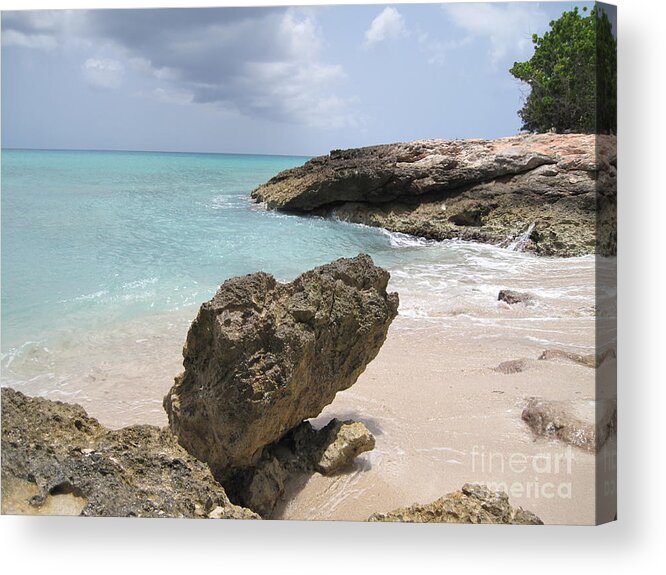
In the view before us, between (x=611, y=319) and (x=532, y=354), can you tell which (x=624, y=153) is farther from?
(x=532, y=354)

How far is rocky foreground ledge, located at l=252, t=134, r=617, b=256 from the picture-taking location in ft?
21.4

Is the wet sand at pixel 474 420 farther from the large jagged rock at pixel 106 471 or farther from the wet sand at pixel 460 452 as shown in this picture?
the large jagged rock at pixel 106 471

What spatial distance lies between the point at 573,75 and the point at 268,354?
120 inches

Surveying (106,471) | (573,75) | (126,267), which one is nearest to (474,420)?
(106,471)

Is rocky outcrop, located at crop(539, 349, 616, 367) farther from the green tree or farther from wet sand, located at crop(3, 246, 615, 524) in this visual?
the green tree

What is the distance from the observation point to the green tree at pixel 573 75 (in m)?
3.58

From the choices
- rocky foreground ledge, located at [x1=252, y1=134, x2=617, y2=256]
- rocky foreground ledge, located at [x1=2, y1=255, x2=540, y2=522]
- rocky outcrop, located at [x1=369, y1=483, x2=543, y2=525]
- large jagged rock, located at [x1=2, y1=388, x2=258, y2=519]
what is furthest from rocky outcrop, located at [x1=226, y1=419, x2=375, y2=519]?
rocky foreground ledge, located at [x1=252, y1=134, x2=617, y2=256]

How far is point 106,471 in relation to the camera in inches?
128

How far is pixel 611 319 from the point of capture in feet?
11.8

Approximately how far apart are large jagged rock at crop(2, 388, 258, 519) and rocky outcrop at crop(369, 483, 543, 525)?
3.02ft

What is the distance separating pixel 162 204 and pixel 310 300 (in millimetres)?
2549

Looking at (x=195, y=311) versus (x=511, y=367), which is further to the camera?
(x=195, y=311)

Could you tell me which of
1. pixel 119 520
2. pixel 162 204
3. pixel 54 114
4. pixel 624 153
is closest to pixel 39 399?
pixel 119 520

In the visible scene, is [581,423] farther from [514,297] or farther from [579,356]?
[514,297]
